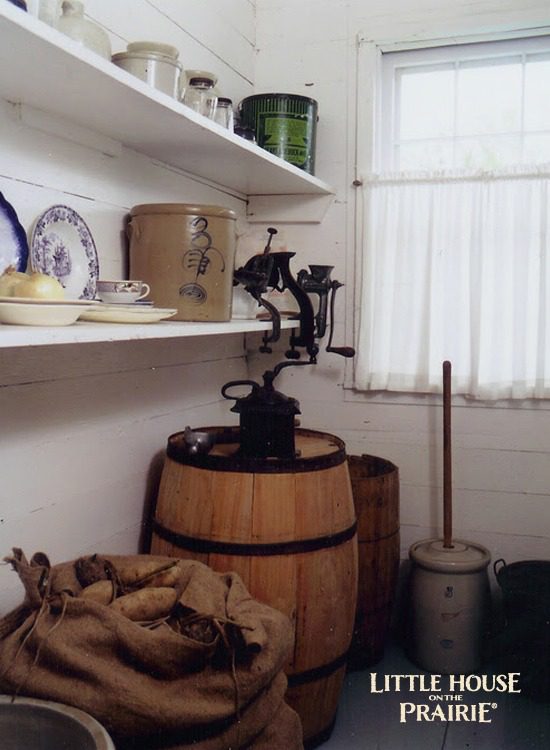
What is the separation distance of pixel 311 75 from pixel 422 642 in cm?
205

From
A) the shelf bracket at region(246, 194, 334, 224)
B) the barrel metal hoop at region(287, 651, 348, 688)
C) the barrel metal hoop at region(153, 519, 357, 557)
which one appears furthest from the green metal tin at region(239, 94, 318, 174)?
the barrel metal hoop at region(287, 651, 348, 688)

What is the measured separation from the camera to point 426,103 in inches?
106

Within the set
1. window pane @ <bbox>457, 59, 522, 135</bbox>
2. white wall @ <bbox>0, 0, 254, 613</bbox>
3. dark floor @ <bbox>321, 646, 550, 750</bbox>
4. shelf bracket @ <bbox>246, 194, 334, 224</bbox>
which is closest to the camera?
white wall @ <bbox>0, 0, 254, 613</bbox>

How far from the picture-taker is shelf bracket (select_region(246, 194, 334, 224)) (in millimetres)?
2744

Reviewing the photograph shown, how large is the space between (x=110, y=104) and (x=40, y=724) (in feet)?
3.90

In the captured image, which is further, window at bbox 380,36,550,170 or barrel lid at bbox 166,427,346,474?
window at bbox 380,36,550,170

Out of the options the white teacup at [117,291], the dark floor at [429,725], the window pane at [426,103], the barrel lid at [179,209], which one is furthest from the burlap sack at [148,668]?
the window pane at [426,103]

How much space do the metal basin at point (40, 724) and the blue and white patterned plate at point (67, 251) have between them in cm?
85

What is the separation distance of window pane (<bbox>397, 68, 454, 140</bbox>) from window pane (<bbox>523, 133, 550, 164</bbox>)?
271 millimetres

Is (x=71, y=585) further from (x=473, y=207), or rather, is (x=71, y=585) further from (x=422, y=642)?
(x=473, y=207)

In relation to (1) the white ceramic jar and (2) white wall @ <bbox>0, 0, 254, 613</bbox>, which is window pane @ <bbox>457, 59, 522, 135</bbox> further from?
(1) the white ceramic jar

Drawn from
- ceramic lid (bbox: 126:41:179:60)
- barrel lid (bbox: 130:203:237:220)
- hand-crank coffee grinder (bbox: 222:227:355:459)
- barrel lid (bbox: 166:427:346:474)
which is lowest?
barrel lid (bbox: 166:427:346:474)

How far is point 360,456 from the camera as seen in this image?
2648mm

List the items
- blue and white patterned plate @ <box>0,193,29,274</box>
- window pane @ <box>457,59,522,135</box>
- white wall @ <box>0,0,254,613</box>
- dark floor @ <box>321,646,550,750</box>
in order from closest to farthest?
blue and white patterned plate @ <box>0,193,29,274</box>
white wall @ <box>0,0,254,613</box>
dark floor @ <box>321,646,550,750</box>
window pane @ <box>457,59,522,135</box>
